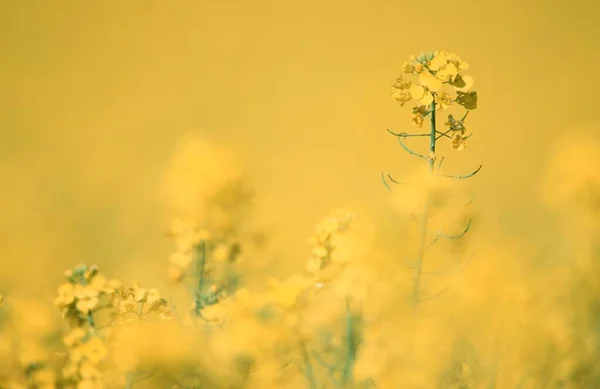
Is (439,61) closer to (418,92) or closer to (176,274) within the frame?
(418,92)

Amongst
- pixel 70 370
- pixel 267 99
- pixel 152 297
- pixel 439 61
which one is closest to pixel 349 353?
pixel 152 297

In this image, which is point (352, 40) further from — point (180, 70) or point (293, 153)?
point (180, 70)

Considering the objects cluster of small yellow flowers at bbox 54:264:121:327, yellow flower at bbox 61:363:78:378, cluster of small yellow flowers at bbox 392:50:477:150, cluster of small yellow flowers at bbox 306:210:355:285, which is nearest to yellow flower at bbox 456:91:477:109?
cluster of small yellow flowers at bbox 392:50:477:150

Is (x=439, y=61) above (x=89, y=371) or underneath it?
above

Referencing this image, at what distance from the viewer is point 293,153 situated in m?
3.95

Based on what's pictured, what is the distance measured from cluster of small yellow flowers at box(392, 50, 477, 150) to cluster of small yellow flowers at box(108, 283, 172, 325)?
2.46ft

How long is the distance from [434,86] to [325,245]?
1.44ft

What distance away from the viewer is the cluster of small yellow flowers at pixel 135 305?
48.4 inches

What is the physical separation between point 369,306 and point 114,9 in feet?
10.1

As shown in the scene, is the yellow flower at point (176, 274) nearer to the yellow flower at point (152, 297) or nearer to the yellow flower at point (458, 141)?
the yellow flower at point (152, 297)

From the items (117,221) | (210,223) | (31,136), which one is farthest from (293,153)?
(210,223)

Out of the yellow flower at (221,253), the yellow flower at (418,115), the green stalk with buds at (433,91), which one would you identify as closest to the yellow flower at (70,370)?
the yellow flower at (221,253)

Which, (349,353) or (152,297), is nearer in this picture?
(349,353)

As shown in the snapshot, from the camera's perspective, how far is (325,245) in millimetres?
1199
